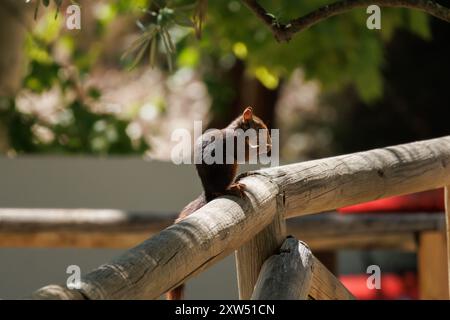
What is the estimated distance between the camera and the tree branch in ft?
8.10

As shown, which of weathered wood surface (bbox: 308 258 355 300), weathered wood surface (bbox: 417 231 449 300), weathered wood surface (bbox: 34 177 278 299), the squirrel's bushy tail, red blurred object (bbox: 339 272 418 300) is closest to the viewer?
weathered wood surface (bbox: 34 177 278 299)

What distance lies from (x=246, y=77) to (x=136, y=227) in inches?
183

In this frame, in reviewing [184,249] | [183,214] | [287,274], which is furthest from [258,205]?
[184,249]

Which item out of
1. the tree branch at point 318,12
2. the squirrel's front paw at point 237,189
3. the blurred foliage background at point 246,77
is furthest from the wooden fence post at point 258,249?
the blurred foliage background at point 246,77

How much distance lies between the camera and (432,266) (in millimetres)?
4379

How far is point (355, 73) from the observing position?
6508 millimetres

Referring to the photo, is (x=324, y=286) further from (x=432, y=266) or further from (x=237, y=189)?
(x=432, y=266)

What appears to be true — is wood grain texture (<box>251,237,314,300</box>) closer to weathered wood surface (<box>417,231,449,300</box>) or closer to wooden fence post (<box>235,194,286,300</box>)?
wooden fence post (<box>235,194,286,300</box>)

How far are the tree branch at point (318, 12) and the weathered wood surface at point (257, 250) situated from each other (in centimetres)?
53

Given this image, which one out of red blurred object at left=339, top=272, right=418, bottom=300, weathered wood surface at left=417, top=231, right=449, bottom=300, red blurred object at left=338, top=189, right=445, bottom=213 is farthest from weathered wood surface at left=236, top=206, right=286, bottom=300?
red blurred object at left=339, top=272, right=418, bottom=300

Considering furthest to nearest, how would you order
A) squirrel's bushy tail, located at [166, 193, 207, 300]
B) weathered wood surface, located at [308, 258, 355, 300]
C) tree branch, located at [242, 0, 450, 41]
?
1. tree branch, located at [242, 0, 450, 41]
2. weathered wood surface, located at [308, 258, 355, 300]
3. squirrel's bushy tail, located at [166, 193, 207, 300]

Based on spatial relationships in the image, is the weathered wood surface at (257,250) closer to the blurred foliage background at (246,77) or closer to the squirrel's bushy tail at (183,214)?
the squirrel's bushy tail at (183,214)

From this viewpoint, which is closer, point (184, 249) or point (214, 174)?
point (184, 249)

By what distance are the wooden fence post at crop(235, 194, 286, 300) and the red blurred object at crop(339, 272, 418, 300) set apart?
11.3ft
